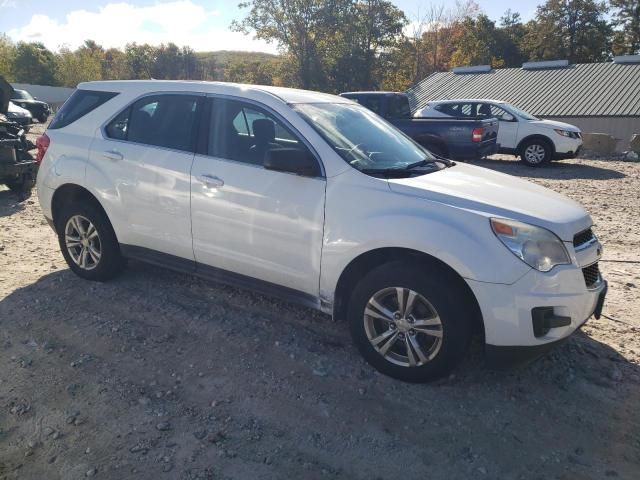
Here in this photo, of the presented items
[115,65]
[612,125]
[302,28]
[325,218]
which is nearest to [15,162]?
[325,218]

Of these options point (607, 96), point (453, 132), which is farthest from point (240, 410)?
point (607, 96)

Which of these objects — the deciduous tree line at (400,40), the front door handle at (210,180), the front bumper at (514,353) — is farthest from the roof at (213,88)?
the deciduous tree line at (400,40)

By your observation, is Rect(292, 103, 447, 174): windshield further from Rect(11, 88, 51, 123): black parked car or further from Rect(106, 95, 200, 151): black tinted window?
Rect(11, 88, 51, 123): black parked car

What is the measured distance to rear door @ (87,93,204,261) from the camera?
3984 mm

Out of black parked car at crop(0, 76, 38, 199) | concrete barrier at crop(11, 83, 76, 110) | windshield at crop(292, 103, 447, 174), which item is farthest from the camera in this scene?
concrete barrier at crop(11, 83, 76, 110)

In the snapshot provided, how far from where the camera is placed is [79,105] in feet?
15.3

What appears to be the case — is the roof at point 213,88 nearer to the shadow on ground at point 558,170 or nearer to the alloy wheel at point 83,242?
the alloy wheel at point 83,242

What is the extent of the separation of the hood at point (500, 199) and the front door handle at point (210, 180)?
1.30m

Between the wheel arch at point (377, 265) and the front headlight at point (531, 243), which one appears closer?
the front headlight at point (531, 243)

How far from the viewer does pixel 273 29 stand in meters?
44.1

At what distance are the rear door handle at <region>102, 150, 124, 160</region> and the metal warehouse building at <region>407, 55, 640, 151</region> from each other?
22978 mm

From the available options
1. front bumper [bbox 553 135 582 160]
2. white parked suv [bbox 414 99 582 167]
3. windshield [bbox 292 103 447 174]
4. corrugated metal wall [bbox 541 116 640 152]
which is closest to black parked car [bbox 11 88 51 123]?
white parked suv [bbox 414 99 582 167]

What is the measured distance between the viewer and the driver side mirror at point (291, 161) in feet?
10.9

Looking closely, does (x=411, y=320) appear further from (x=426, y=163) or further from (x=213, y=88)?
(x=213, y=88)
